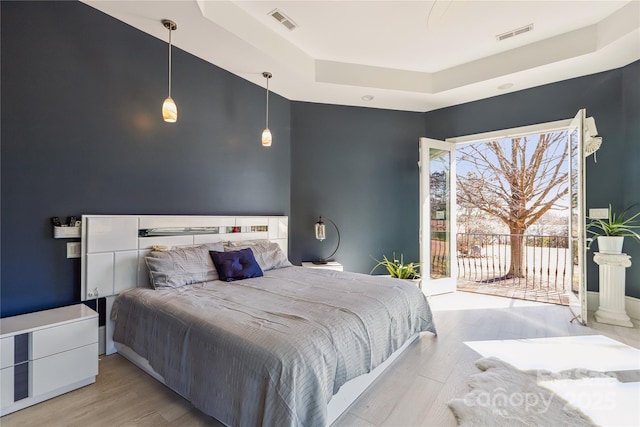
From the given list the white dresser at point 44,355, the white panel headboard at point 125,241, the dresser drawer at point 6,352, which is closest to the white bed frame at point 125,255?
the white panel headboard at point 125,241

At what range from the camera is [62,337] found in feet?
6.31

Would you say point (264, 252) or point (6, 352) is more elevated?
point (264, 252)

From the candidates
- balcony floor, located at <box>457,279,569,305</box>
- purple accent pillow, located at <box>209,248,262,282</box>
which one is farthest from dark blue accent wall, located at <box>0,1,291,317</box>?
balcony floor, located at <box>457,279,569,305</box>

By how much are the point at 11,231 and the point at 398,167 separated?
4689 mm

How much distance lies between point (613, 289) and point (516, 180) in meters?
3.52

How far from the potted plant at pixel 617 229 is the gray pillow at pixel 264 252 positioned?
A: 12.5ft

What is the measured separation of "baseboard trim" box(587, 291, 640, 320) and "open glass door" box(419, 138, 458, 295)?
1662mm

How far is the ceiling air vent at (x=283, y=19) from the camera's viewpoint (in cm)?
293

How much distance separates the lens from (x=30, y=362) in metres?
1.80

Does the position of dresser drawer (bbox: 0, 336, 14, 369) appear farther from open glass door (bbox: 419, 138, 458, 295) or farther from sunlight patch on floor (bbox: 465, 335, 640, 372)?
open glass door (bbox: 419, 138, 458, 295)

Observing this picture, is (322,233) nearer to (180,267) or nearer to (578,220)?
(180,267)

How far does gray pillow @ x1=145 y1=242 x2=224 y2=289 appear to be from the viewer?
8.08 feet

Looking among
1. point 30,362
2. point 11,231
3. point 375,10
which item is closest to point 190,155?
point 11,231

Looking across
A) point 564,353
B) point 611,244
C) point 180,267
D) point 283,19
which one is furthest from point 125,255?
point 611,244
